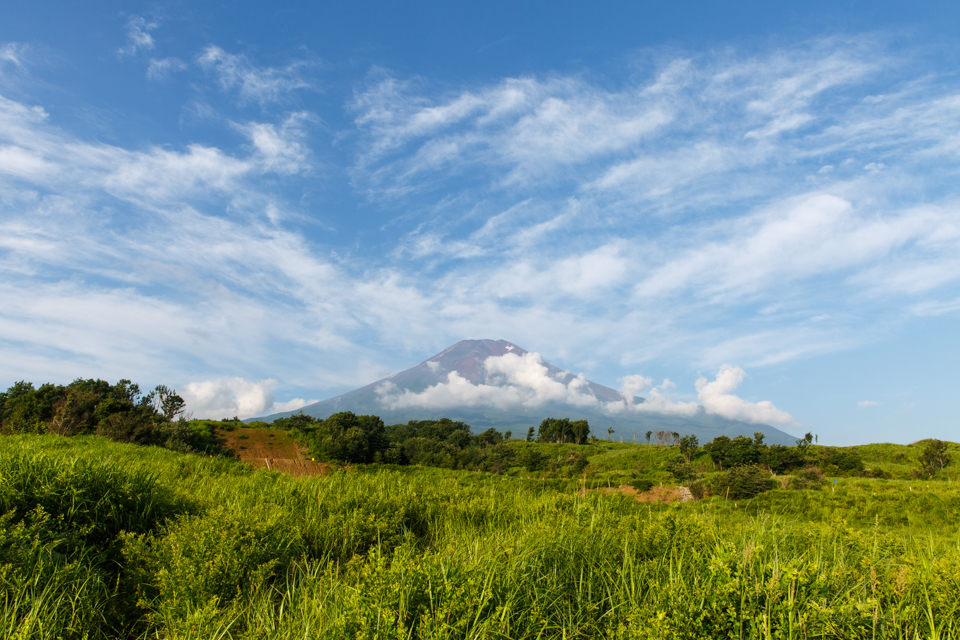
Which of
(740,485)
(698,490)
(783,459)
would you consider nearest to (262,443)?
(698,490)

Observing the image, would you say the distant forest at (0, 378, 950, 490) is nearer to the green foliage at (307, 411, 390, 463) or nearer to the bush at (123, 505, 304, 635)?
the green foliage at (307, 411, 390, 463)

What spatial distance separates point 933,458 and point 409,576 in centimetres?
5637

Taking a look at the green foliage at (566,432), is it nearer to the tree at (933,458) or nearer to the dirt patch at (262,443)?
the tree at (933,458)

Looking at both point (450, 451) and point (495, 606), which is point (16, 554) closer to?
point (495, 606)

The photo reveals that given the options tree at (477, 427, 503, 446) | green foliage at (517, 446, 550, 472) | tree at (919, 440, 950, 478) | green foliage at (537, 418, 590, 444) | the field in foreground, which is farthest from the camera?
tree at (477, 427, 503, 446)

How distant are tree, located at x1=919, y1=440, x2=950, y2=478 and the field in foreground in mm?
49683

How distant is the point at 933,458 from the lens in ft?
131

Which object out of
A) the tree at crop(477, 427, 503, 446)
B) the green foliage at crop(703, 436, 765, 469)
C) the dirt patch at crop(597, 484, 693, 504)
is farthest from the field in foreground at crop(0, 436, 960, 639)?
the tree at crop(477, 427, 503, 446)

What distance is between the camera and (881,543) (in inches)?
173

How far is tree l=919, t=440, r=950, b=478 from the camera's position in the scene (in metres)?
38.7

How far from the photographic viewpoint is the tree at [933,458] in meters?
38.7

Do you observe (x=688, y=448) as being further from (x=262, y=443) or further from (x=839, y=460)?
(x=262, y=443)

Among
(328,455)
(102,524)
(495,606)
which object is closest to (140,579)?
(102,524)

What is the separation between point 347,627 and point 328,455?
30.8 m
